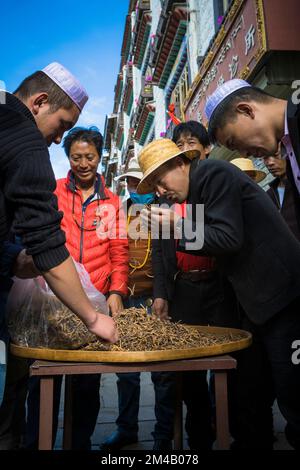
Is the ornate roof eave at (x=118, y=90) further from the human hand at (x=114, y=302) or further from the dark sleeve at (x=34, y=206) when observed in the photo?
the dark sleeve at (x=34, y=206)

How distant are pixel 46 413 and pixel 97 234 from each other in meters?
1.42

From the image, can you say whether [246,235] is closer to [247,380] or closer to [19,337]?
[247,380]

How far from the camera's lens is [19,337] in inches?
67.0

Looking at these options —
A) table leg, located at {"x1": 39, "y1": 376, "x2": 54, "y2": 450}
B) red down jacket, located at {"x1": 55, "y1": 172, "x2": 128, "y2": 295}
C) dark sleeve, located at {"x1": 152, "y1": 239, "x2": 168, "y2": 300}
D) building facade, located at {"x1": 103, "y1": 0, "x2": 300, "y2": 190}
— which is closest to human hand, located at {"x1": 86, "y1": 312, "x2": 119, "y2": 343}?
table leg, located at {"x1": 39, "y1": 376, "x2": 54, "y2": 450}

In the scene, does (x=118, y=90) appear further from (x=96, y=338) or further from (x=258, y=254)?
(x=96, y=338)

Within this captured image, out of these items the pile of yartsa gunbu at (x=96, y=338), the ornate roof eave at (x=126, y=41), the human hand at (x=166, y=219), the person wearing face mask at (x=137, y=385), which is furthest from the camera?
the ornate roof eave at (x=126, y=41)

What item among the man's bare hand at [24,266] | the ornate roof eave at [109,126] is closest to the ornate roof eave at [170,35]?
the man's bare hand at [24,266]

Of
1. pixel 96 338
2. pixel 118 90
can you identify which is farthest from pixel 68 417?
pixel 118 90

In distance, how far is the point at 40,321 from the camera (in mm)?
1720

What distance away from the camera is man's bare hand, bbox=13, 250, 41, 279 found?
66.1 inches

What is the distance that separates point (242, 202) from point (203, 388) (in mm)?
A: 1165

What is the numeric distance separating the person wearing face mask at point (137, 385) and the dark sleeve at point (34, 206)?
51.0 inches

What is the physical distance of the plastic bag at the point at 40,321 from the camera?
1687 millimetres

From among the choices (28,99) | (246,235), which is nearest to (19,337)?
(28,99)
